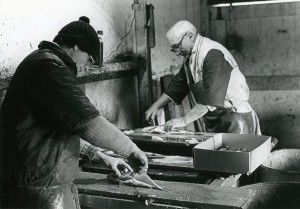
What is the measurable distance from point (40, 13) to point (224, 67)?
1915 mm

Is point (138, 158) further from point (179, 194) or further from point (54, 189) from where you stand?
point (54, 189)

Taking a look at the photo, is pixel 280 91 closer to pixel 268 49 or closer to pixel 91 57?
pixel 268 49

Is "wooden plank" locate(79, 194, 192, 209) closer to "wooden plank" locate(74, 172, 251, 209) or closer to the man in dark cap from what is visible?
"wooden plank" locate(74, 172, 251, 209)

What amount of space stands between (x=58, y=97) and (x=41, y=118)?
0.57ft

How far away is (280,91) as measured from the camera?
24.6ft

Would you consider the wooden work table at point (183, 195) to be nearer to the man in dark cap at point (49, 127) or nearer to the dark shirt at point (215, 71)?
the man in dark cap at point (49, 127)

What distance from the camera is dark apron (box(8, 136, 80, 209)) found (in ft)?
7.23

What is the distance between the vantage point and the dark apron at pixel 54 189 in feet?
7.23

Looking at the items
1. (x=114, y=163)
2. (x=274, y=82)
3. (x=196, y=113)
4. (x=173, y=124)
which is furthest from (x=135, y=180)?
(x=274, y=82)

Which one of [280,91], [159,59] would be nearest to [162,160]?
[159,59]

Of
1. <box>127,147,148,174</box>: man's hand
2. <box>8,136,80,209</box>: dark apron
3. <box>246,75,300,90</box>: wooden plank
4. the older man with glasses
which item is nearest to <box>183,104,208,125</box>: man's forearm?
the older man with glasses

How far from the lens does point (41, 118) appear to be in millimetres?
2160

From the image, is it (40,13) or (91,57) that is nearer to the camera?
(91,57)

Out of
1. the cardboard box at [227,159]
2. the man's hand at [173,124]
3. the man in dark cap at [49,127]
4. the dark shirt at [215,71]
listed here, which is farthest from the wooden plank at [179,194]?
the dark shirt at [215,71]
